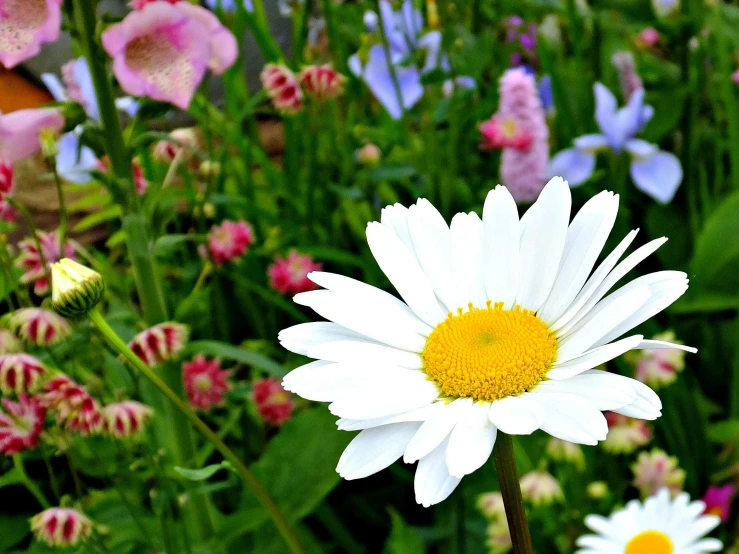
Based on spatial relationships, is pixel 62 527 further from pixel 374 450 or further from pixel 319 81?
pixel 319 81

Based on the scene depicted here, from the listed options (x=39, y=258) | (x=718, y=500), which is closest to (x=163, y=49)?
(x=39, y=258)

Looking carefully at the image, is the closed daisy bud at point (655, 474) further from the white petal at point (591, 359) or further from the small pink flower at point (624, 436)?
the white petal at point (591, 359)

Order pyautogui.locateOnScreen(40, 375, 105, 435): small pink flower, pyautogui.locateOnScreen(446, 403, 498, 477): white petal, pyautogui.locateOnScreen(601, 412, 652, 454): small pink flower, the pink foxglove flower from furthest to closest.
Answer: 1. the pink foxglove flower
2. pyautogui.locateOnScreen(601, 412, 652, 454): small pink flower
3. pyautogui.locateOnScreen(40, 375, 105, 435): small pink flower
4. pyautogui.locateOnScreen(446, 403, 498, 477): white petal

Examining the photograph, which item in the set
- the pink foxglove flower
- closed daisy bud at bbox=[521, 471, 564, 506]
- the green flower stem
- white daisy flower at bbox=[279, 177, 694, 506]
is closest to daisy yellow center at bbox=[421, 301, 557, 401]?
white daisy flower at bbox=[279, 177, 694, 506]

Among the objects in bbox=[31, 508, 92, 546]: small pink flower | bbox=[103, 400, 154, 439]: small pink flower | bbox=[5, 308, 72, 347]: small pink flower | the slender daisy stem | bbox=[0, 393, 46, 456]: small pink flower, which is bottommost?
bbox=[31, 508, 92, 546]: small pink flower

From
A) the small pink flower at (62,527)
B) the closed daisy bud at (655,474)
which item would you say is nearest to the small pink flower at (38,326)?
the small pink flower at (62,527)

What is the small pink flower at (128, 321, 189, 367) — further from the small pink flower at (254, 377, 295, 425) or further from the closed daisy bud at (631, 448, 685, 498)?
the closed daisy bud at (631, 448, 685, 498)
